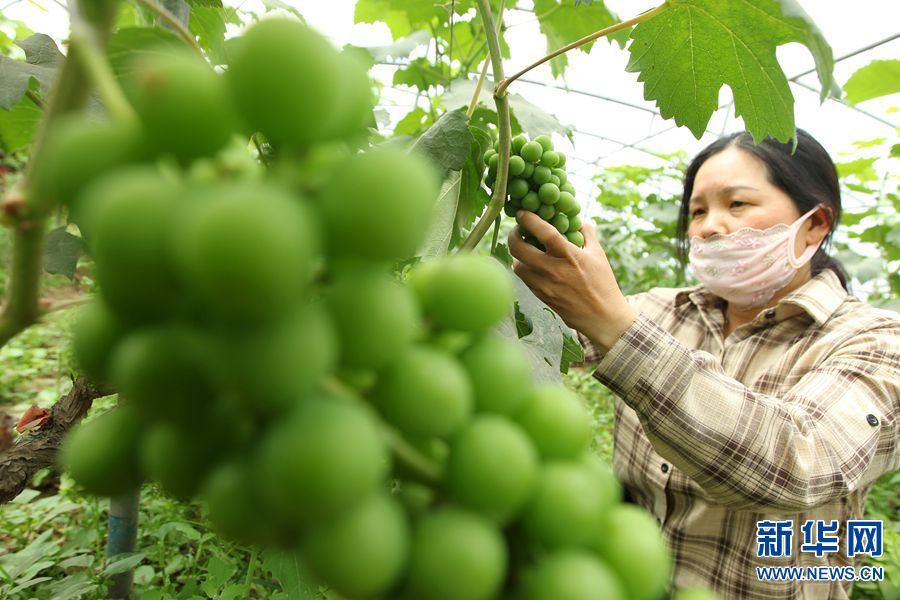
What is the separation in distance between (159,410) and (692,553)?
2.00 meters

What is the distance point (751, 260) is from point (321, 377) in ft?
6.86

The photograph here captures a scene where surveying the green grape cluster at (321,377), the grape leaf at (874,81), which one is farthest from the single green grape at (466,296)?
the grape leaf at (874,81)

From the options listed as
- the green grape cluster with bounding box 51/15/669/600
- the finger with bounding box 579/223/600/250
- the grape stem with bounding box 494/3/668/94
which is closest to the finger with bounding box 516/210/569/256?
the finger with bounding box 579/223/600/250

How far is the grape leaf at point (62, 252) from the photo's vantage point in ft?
3.31

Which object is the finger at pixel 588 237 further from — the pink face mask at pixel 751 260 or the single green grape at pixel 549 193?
the pink face mask at pixel 751 260

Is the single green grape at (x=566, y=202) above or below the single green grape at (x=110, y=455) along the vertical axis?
above

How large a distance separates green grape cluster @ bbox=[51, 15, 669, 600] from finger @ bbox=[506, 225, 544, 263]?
3.62 ft

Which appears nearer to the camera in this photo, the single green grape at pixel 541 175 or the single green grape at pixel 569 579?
the single green grape at pixel 569 579

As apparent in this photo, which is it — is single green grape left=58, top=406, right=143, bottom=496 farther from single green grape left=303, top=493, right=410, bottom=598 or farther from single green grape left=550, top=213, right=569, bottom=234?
single green grape left=550, top=213, right=569, bottom=234

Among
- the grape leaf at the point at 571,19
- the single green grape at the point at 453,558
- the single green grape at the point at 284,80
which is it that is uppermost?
the grape leaf at the point at 571,19

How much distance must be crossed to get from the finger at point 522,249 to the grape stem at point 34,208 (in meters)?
1.14

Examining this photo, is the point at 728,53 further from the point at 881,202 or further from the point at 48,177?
the point at 881,202

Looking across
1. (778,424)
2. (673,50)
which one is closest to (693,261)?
(778,424)

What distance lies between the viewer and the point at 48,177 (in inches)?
11.3
